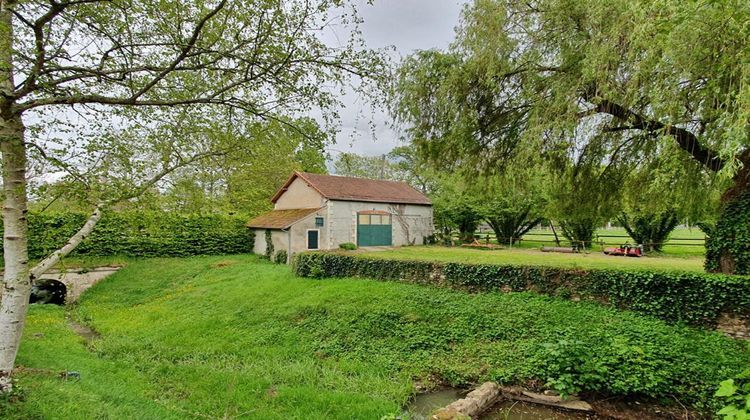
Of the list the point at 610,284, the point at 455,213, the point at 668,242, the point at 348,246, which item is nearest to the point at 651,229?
the point at 668,242

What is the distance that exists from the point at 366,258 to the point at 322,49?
869cm

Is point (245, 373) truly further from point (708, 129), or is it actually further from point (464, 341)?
point (708, 129)

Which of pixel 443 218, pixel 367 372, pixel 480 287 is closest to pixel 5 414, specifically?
pixel 367 372

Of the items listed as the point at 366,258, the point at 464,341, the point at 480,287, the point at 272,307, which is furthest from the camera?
the point at 366,258

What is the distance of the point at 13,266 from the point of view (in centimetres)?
433

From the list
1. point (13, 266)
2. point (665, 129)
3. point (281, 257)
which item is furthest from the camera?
point (281, 257)

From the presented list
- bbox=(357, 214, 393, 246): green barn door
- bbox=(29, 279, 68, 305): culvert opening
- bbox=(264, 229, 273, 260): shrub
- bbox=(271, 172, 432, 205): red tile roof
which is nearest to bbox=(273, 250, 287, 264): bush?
bbox=(264, 229, 273, 260): shrub

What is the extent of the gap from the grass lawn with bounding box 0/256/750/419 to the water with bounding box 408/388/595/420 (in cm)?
30

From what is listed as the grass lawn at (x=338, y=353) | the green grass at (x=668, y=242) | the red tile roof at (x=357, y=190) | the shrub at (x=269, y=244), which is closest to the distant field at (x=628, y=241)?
the green grass at (x=668, y=242)

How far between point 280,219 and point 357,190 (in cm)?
508

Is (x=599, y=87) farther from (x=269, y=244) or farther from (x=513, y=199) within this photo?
(x=269, y=244)

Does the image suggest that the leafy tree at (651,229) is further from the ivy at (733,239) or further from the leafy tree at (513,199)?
the ivy at (733,239)

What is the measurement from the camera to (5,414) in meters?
3.78

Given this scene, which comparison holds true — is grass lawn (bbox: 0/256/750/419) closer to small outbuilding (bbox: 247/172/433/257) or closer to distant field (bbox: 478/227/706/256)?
small outbuilding (bbox: 247/172/433/257)
